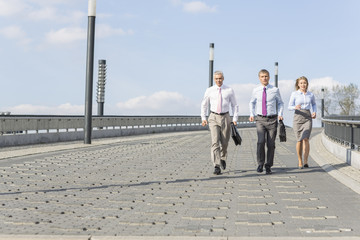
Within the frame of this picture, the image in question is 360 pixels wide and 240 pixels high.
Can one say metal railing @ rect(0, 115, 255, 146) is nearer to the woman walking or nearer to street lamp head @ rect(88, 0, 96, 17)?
street lamp head @ rect(88, 0, 96, 17)

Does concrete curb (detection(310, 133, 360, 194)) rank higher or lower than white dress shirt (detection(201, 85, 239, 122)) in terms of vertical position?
lower

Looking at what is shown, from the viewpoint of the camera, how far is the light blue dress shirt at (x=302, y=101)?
39.4 feet

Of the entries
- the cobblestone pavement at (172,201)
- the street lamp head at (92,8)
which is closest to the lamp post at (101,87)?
the street lamp head at (92,8)

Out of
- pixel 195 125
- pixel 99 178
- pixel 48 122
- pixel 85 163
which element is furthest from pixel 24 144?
pixel 195 125

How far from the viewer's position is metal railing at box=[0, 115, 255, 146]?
20.8m

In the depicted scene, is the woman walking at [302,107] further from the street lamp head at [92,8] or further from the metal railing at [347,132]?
the street lamp head at [92,8]

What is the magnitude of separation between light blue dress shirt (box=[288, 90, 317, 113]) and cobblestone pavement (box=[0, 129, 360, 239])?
1351 mm

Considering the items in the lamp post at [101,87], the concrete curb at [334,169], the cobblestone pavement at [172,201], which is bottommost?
the cobblestone pavement at [172,201]

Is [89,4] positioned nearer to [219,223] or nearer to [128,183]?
[128,183]

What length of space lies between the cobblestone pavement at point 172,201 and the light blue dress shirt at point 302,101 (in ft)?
4.43

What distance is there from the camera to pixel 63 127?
24.6 meters

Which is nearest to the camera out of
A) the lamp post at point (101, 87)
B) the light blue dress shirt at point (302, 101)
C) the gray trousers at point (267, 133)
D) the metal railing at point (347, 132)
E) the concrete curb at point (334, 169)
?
the concrete curb at point (334, 169)

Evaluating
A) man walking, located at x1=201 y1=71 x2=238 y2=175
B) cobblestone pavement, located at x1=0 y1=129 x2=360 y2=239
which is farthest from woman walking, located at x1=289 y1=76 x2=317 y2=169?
man walking, located at x1=201 y1=71 x2=238 y2=175

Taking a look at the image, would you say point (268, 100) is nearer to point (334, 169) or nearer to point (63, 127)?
point (334, 169)
